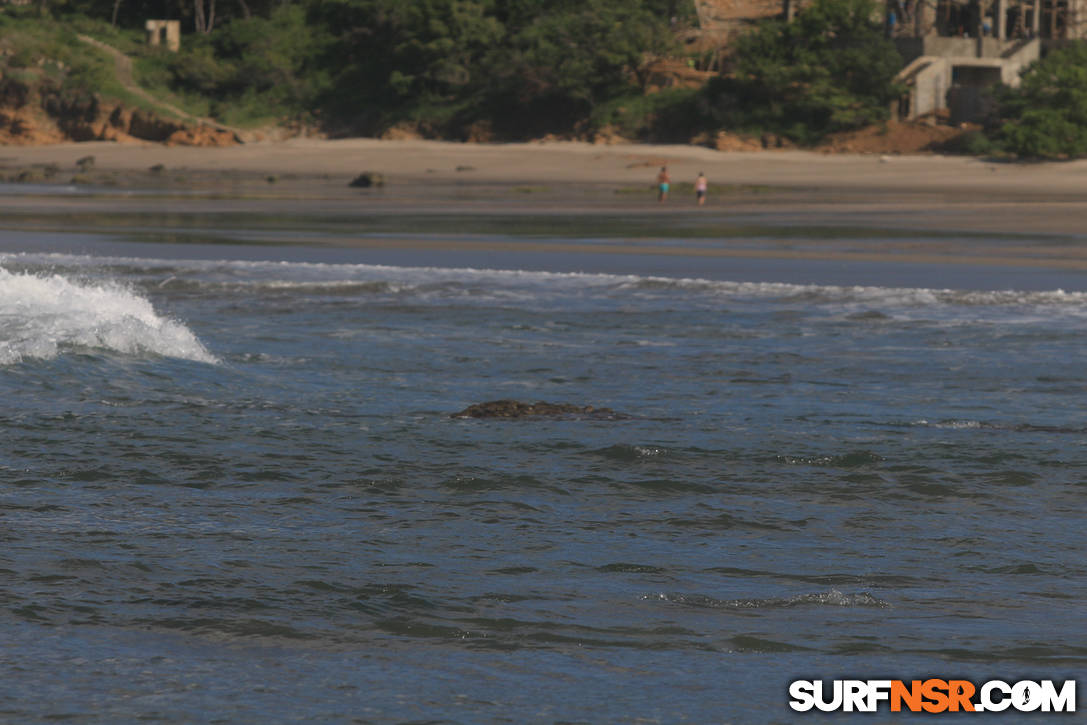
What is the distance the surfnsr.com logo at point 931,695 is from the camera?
211 inches

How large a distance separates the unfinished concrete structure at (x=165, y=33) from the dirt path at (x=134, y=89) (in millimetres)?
1871

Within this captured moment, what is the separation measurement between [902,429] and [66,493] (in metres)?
5.46

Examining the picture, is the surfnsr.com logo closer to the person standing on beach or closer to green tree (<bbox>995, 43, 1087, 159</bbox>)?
the person standing on beach

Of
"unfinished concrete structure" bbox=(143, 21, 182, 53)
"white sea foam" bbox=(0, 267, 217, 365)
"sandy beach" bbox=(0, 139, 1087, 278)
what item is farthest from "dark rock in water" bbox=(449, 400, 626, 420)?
"unfinished concrete structure" bbox=(143, 21, 182, 53)

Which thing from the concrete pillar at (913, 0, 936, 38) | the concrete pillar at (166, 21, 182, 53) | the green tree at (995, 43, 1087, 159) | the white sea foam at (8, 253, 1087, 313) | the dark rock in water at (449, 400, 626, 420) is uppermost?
the concrete pillar at (913, 0, 936, 38)

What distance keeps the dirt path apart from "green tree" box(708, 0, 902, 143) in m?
21.1

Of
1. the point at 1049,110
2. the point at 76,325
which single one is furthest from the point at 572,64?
the point at 76,325

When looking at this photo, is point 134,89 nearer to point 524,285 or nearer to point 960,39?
point 960,39

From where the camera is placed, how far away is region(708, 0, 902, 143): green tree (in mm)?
56094

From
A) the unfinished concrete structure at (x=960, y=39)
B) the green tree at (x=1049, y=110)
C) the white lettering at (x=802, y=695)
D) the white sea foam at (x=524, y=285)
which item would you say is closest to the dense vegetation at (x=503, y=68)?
the green tree at (x=1049, y=110)

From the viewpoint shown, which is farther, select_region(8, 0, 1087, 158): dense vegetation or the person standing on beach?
select_region(8, 0, 1087, 158): dense vegetation

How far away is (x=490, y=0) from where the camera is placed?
67.0 m

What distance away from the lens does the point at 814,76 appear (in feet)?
188

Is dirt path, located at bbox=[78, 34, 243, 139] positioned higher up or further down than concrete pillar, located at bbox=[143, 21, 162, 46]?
further down
